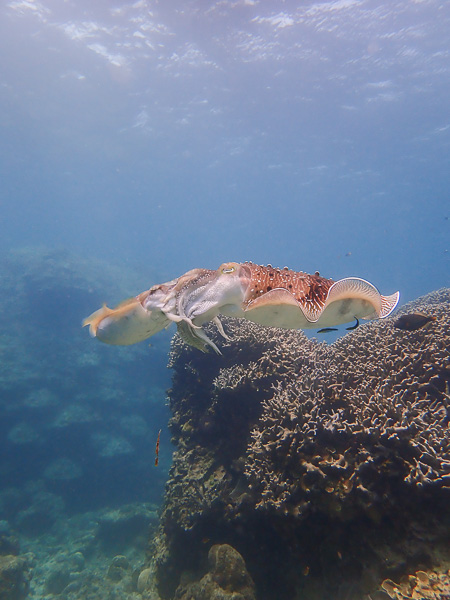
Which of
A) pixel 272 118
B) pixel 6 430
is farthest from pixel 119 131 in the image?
pixel 6 430

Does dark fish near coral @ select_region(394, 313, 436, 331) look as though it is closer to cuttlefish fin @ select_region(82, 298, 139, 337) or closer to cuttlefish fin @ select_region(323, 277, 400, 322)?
cuttlefish fin @ select_region(323, 277, 400, 322)

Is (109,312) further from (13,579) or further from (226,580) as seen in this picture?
(13,579)

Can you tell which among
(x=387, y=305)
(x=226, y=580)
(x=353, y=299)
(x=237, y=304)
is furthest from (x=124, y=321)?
(x=226, y=580)

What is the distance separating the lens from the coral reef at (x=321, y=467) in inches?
136

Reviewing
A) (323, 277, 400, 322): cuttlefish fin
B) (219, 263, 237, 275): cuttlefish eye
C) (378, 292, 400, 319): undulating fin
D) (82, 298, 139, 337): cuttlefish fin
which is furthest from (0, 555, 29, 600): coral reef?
(378, 292, 400, 319): undulating fin

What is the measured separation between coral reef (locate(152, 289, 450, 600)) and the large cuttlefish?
205 cm

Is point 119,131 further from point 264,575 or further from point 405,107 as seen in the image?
point 264,575

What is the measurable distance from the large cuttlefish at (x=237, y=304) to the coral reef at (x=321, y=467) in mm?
2047

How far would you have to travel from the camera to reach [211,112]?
1517 inches

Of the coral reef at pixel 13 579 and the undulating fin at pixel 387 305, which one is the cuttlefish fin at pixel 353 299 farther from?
the coral reef at pixel 13 579

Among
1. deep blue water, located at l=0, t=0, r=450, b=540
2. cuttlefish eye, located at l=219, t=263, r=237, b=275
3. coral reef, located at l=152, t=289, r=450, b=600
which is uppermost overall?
deep blue water, located at l=0, t=0, r=450, b=540

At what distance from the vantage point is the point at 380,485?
3.65 metres

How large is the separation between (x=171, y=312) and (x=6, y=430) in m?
16.9

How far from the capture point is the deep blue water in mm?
21750
